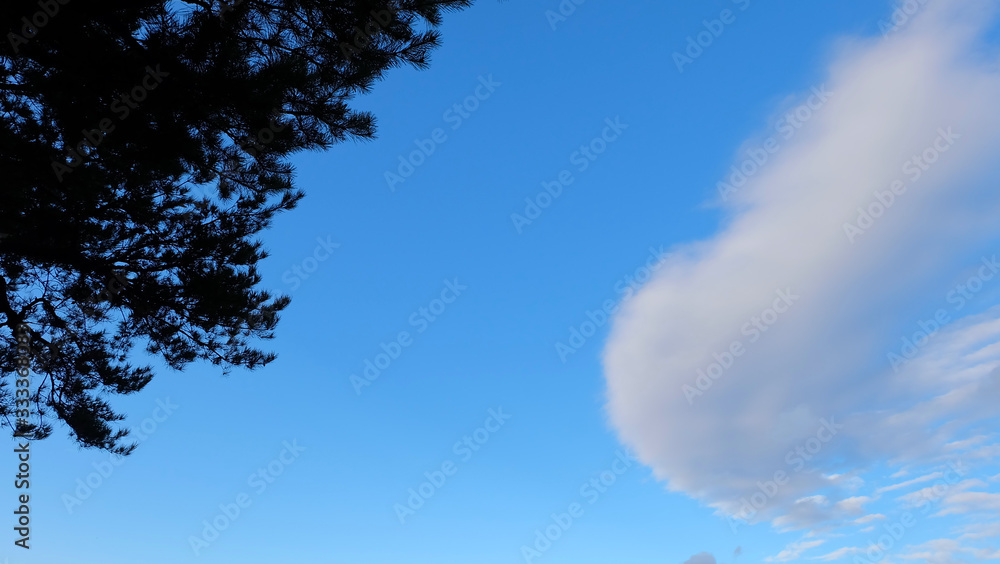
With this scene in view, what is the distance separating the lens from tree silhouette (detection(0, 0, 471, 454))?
16.5 feet

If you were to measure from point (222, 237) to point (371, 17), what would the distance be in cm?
327

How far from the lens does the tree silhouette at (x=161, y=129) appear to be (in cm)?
502

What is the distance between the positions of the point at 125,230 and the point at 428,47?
390 centimetres

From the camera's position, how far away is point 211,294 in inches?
262

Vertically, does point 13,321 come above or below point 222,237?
below

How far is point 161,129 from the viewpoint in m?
5.36

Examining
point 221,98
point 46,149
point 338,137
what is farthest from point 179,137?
point 338,137

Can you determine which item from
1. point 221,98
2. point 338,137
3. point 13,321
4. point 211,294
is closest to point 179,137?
point 221,98

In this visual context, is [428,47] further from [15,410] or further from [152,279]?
[15,410]

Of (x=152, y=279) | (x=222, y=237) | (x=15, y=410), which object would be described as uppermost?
(x=222, y=237)

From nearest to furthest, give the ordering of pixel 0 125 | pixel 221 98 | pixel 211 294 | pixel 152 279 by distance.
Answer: pixel 0 125 → pixel 221 98 → pixel 211 294 → pixel 152 279

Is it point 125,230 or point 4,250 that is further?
point 125,230

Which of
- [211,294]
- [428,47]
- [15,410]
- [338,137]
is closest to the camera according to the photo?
[428,47]

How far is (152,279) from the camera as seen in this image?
23.5 feet
